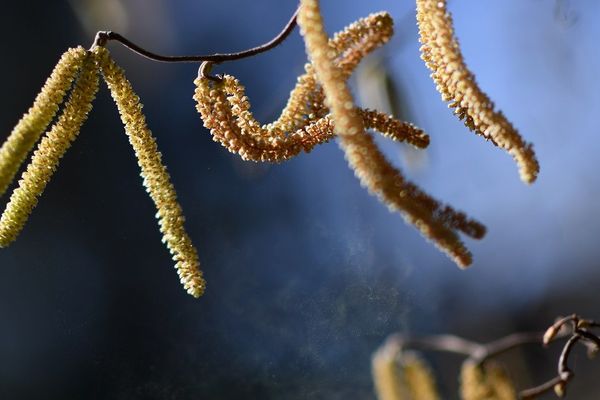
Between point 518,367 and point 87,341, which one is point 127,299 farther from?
point 518,367

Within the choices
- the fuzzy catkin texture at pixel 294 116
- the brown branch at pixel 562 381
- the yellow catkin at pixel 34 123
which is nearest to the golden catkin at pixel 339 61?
the fuzzy catkin texture at pixel 294 116

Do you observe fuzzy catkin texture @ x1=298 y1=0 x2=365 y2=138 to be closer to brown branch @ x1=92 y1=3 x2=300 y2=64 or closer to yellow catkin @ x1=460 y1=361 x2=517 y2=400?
brown branch @ x1=92 y1=3 x2=300 y2=64

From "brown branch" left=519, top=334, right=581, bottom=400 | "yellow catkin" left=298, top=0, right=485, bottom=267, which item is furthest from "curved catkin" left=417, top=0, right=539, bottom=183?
"brown branch" left=519, top=334, right=581, bottom=400

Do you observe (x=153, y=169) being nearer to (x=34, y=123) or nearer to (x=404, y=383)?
(x=34, y=123)

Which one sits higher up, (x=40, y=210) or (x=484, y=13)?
(x=484, y=13)

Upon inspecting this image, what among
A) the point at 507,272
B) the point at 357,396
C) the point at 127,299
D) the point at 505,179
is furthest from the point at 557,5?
the point at 507,272

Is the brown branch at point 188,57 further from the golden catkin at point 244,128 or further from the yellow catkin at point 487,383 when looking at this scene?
the yellow catkin at point 487,383
